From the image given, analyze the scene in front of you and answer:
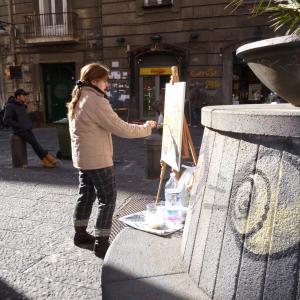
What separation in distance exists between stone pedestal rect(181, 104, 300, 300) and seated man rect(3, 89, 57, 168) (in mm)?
5788

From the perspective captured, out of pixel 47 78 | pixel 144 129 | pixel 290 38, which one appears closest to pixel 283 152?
pixel 290 38

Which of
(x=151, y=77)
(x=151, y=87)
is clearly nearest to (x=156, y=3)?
(x=151, y=77)

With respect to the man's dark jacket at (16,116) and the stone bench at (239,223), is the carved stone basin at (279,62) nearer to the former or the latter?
the stone bench at (239,223)

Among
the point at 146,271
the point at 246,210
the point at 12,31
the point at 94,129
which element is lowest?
the point at 146,271

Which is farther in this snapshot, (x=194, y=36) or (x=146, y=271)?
(x=194, y=36)

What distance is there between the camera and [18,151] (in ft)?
25.4

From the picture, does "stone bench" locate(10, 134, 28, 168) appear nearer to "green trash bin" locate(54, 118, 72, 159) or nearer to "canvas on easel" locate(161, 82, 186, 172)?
"green trash bin" locate(54, 118, 72, 159)

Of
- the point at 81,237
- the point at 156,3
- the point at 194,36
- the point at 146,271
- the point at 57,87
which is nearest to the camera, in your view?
the point at 146,271

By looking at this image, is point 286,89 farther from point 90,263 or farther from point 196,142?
point 196,142

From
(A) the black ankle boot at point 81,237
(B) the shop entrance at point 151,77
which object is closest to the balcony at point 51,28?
(B) the shop entrance at point 151,77

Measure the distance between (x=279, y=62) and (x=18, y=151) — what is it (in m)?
6.63

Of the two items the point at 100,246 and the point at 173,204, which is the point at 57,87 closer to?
the point at 173,204

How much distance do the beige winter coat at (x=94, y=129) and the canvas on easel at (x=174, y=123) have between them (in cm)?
33

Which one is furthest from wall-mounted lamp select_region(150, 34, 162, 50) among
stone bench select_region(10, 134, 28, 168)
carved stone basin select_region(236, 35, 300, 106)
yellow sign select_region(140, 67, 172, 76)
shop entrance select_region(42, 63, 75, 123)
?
carved stone basin select_region(236, 35, 300, 106)
